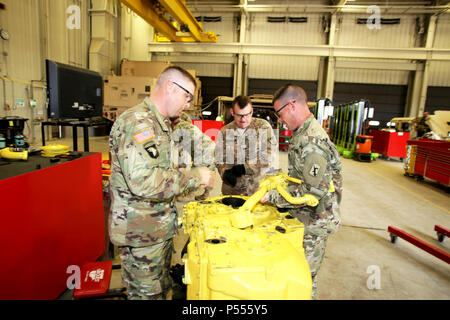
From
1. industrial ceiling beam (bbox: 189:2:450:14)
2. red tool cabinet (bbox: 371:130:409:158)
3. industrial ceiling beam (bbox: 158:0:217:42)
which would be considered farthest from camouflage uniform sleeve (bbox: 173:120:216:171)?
industrial ceiling beam (bbox: 189:2:450:14)

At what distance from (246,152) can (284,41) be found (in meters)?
11.9

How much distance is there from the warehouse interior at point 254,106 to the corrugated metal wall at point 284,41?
57mm

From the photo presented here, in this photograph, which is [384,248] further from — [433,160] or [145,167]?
[433,160]

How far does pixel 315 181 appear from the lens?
4.88 feet

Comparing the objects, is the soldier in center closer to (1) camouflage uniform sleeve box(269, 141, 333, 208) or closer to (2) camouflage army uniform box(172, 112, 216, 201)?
(2) camouflage army uniform box(172, 112, 216, 201)

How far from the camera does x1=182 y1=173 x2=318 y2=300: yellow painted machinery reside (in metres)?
0.87

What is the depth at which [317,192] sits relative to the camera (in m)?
1.50

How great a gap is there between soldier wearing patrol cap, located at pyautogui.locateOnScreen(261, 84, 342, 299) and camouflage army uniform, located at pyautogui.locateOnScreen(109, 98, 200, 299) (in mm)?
691

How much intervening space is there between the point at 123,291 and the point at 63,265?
20.4 inches

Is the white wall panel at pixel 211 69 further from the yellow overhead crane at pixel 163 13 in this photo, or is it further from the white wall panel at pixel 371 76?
the white wall panel at pixel 371 76

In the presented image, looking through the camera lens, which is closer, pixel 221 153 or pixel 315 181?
pixel 315 181

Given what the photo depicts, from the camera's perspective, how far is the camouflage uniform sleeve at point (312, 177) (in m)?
1.46

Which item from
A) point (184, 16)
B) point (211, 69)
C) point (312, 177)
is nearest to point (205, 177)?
point (312, 177)

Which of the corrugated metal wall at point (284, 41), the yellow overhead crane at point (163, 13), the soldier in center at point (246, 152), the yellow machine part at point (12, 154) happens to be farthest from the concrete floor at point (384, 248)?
the corrugated metal wall at point (284, 41)
